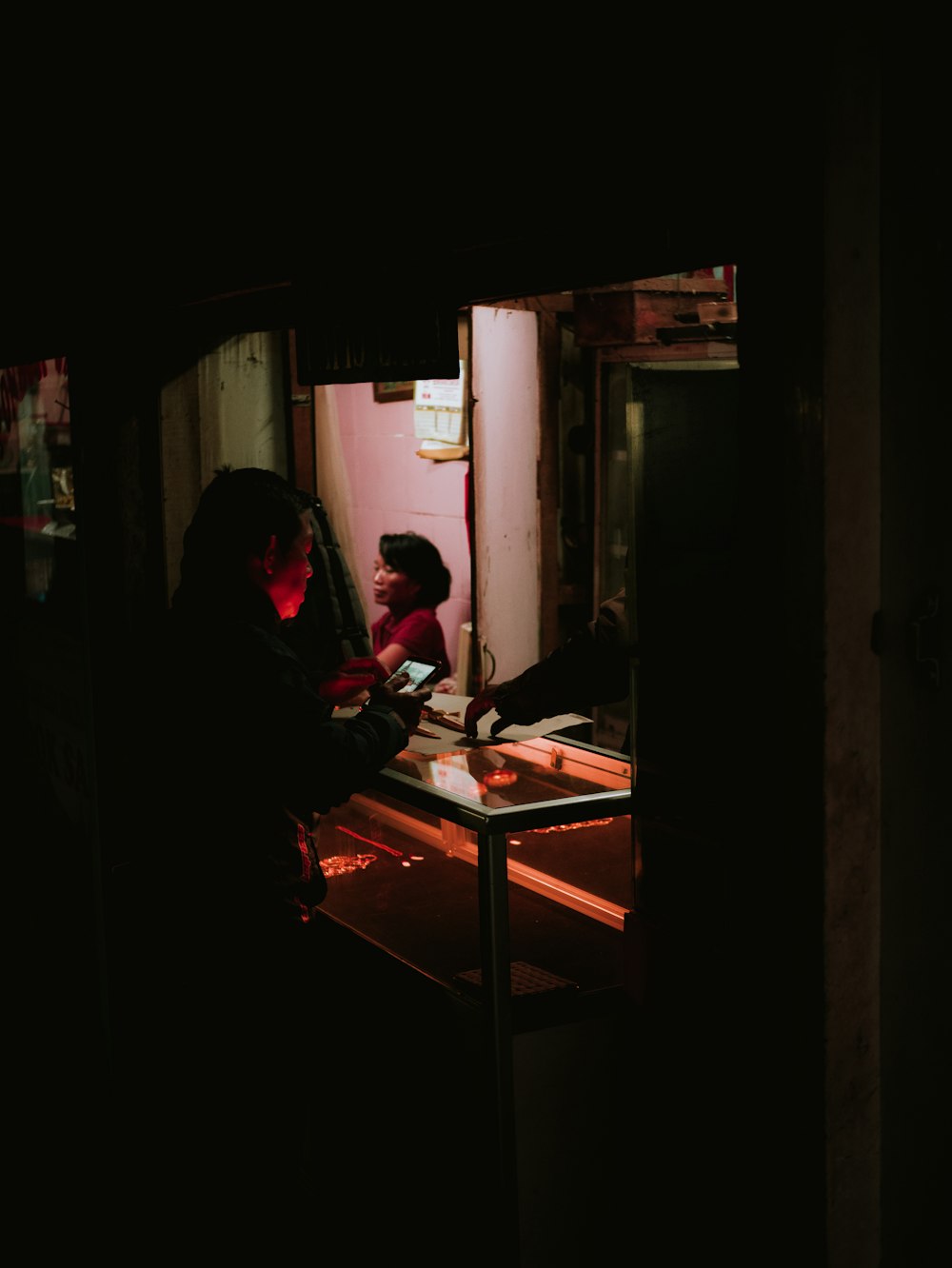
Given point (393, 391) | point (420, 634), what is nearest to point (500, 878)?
point (420, 634)

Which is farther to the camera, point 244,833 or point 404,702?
point 404,702

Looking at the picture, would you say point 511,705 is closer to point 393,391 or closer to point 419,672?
point 419,672

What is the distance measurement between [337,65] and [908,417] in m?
2.40

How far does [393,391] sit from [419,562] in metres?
1.73

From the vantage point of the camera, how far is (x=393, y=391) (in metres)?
7.97

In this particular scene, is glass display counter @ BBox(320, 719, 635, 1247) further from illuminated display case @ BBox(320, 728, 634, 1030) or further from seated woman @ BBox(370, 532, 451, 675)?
seated woman @ BBox(370, 532, 451, 675)

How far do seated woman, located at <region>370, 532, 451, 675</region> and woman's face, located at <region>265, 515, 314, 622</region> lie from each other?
263cm

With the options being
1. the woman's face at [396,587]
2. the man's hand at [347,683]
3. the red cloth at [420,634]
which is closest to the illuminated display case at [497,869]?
the man's hand at [347,683]

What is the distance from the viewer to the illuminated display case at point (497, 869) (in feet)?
11.3

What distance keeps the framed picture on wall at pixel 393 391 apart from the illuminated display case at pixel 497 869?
3523 millimetres

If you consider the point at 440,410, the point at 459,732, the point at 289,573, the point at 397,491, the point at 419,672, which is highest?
the point at 440,410

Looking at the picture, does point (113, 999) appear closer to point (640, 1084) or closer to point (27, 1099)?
point (27, 1099)

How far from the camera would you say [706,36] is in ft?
8.52

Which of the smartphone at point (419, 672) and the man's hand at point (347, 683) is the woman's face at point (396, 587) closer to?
the man's hand at point (347, 683)
